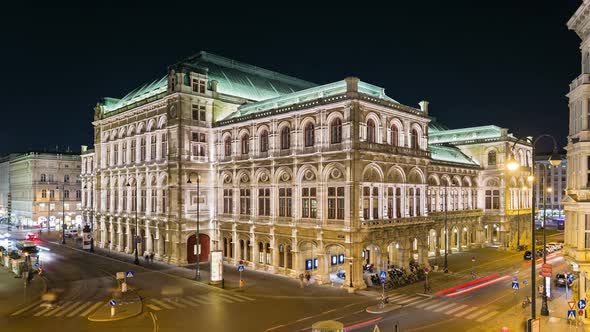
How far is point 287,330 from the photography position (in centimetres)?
2862

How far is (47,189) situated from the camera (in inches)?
4328

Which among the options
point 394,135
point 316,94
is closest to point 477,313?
point 394,135

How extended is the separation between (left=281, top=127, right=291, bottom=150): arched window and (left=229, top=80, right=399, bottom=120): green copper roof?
3.34m

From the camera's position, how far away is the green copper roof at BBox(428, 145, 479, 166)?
67.6m

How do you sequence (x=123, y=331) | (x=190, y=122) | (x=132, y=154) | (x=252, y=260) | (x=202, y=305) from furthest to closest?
(x=132, y=154), (x=190, y=122), (x=252, y=260), (x=202, y=305), (x=123, y=331)

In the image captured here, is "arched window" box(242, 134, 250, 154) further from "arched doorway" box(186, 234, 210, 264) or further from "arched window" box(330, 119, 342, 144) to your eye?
"arched window" box(330, 119, 342, 144)

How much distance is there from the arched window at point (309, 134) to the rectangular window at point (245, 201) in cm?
1099

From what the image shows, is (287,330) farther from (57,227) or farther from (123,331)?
(57,227)

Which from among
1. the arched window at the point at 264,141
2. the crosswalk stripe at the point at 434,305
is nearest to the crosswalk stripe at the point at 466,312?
the crosswalk stripe at the point at 434,305

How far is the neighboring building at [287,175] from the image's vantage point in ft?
142

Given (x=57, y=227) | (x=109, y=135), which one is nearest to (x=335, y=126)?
(x=109, y=135)

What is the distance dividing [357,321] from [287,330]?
530cm

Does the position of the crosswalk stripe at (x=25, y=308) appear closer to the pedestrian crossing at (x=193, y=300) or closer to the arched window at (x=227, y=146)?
the pedestrian crossing at (x=193, y=300)

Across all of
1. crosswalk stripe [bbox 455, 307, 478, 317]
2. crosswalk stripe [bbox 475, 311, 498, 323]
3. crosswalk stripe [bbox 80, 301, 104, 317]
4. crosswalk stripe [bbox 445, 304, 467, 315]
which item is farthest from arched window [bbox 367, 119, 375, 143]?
crosswalk stripe [bbox 80, 301, 104, 317]
